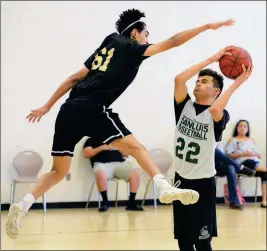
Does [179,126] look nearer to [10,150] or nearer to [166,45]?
[166,45]

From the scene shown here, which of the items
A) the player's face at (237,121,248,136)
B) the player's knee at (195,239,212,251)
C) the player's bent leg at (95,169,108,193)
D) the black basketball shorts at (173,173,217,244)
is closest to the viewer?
the black basketball shorts at (173,173,217,244)

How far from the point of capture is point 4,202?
816 centimetres

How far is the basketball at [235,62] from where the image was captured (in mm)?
1755

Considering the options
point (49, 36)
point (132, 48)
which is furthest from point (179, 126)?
point (49, 36)

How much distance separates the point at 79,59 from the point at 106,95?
16.6 ft

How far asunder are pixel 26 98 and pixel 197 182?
4.83m

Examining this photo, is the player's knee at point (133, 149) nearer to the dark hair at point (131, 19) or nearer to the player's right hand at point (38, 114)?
the player's right hand at point (38, 114)

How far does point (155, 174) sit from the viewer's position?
7.17 feet

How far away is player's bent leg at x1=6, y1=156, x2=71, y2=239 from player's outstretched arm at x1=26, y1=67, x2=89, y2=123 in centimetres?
19

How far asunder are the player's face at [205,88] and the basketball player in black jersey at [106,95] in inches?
15.1

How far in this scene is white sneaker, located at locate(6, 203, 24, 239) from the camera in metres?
1.92

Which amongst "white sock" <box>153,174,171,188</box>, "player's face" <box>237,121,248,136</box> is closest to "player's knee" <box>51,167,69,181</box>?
"white sock" <box>153,174,171,188</box>

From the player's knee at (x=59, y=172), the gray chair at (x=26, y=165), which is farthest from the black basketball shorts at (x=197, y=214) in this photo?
the gray chair at (x=26, y=165)

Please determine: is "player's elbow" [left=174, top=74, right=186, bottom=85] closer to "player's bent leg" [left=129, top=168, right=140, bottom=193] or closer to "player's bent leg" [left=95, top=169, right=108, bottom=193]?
"player's bent leg" [left=129, top=168, right=140, bottom=193]
